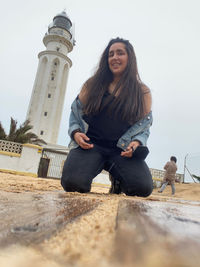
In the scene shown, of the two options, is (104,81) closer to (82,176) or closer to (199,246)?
(82,176)

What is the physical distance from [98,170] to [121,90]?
0.67 m

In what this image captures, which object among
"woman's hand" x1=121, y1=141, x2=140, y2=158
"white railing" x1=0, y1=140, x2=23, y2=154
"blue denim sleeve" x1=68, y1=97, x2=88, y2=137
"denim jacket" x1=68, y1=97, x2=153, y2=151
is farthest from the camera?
"white railing" x1=0, y1=140, x2=23, y2=154

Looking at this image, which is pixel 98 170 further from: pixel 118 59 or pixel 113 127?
pixel 118 59

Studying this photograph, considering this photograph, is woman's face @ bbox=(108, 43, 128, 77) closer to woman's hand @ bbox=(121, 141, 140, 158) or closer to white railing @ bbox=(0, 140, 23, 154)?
woman's hand @ bbox=(121, 141, 140, 158)

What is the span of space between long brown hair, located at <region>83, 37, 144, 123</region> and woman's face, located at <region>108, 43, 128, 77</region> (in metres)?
0.04

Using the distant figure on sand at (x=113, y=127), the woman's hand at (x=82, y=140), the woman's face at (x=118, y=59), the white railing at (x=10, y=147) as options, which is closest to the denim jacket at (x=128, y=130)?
the distant figure on sand at (x=113, y=127)

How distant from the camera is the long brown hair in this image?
1.58m

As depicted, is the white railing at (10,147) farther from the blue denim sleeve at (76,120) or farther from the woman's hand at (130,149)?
the woman's hand at (130,149)

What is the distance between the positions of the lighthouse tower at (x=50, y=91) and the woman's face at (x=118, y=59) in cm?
1516

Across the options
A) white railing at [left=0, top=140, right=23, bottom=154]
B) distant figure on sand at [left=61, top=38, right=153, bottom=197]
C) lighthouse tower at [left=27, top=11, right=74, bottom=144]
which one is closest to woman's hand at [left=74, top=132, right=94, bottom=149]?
distant figure on sand at [left=61, top=38, right=153, bottom=197]

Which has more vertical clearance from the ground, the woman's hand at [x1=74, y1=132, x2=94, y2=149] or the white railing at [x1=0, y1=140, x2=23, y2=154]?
the white railing at [x1=0, y1=140, x2=23, y2=154]

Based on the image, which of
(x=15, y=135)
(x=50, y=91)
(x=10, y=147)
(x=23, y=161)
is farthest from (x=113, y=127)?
(x=50, y=91)

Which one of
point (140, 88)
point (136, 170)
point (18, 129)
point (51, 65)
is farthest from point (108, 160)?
point (51, 65)

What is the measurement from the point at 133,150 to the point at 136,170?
0.16 m
